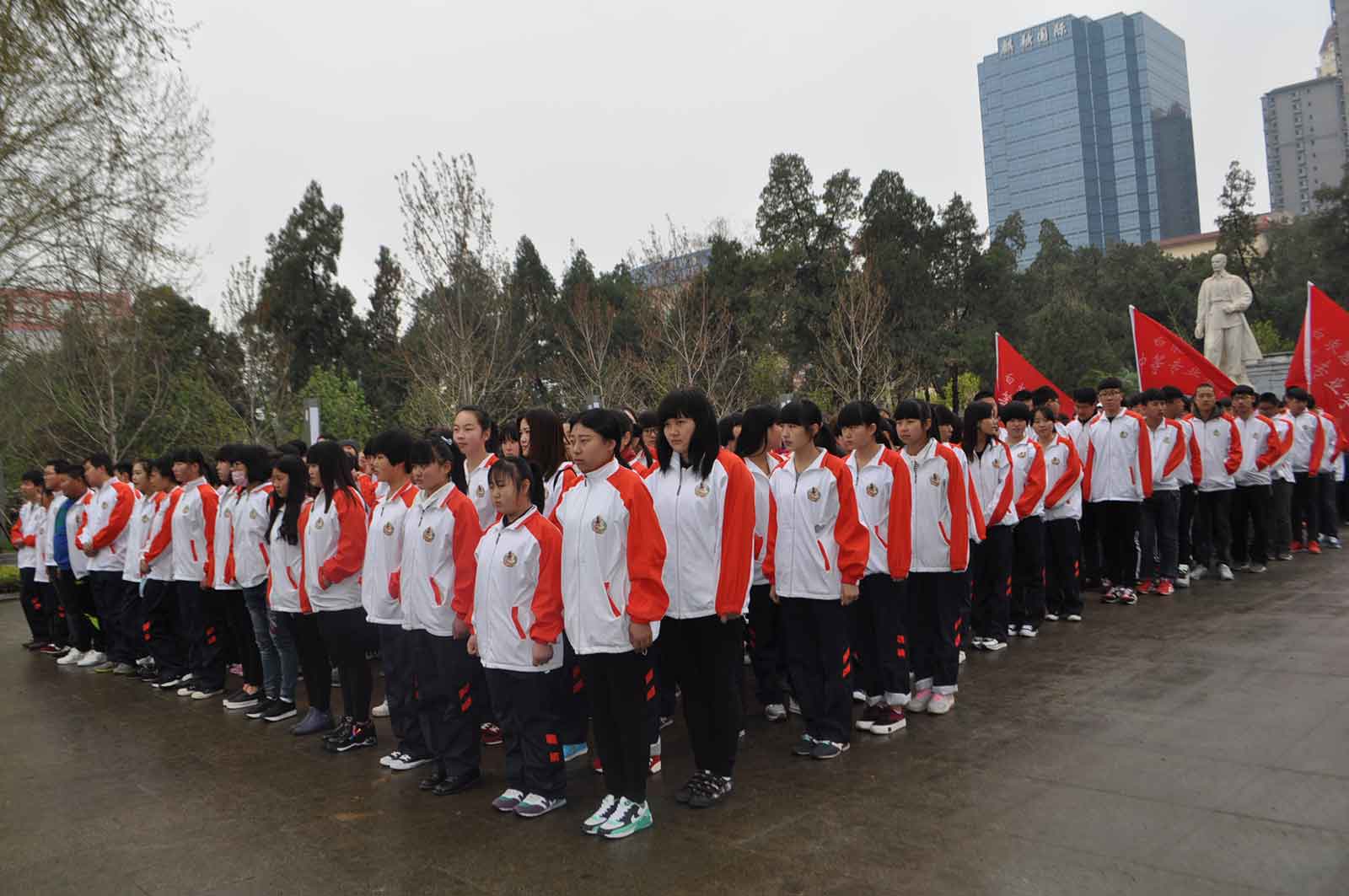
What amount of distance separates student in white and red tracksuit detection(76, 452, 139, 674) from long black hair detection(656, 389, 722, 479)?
20.4 feet

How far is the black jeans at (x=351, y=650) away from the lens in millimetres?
5758

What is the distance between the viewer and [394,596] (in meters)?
5.20

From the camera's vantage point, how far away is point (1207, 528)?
9602 millimetres

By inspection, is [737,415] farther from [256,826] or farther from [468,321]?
[468,321]

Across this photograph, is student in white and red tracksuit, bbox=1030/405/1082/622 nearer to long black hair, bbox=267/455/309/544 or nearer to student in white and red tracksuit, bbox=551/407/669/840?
student in white and red tracksuit, bbox=551/407/669/840

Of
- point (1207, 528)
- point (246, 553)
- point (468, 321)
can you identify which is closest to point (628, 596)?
point (246, 553)

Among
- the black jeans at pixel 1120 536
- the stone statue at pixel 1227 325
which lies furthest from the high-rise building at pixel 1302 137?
the black jeans at pixel 1120 536

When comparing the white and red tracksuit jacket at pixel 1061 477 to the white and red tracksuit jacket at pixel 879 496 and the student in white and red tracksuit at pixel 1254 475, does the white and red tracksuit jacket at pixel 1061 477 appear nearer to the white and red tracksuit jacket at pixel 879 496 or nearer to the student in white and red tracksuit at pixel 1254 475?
the white and red tracksuit jacket at pixel 879 496

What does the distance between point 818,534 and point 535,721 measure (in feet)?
5.61

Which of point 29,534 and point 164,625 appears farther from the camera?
point 29,534

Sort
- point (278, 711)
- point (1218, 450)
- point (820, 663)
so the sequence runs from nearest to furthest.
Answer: point (820, 663) < point (278, 711) < point (1218, 450)

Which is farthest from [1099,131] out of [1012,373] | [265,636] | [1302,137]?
[265,636]

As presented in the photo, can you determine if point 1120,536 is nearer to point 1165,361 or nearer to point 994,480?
point 994,480

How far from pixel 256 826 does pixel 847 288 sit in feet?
81.9
